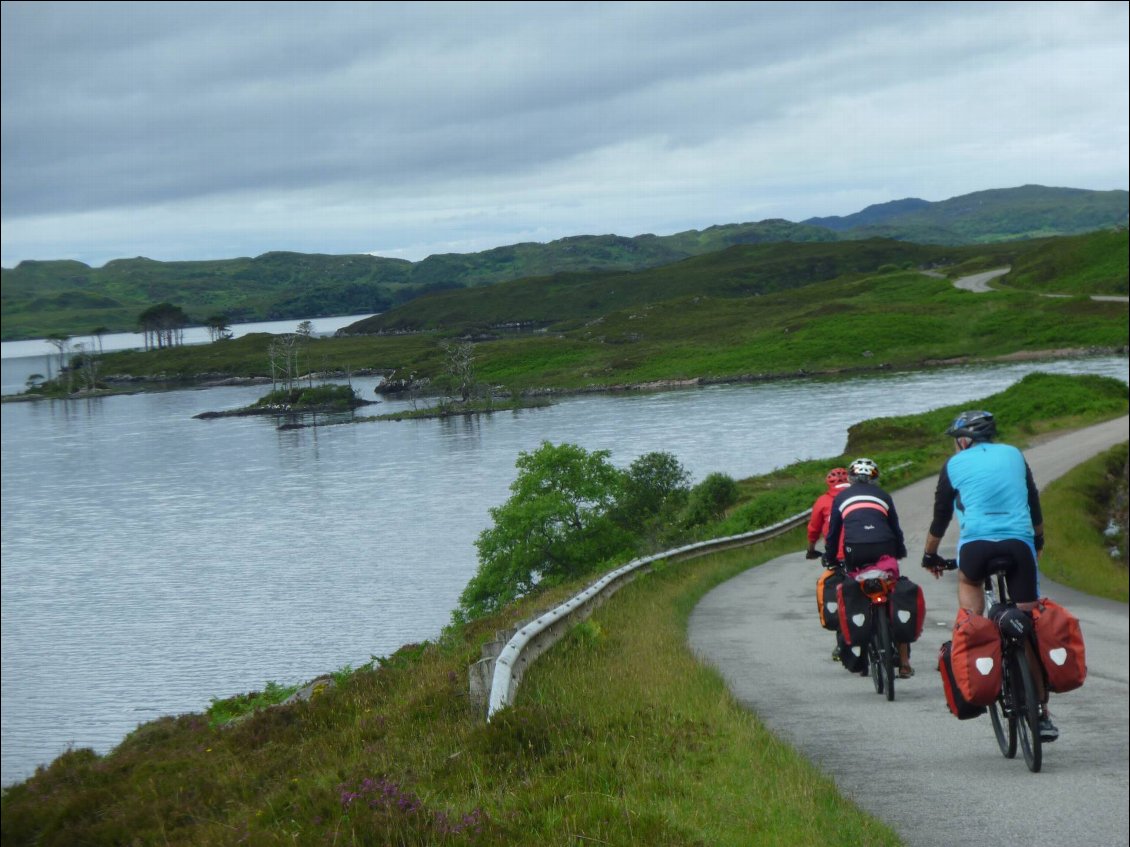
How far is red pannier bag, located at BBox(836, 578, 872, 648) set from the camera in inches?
450

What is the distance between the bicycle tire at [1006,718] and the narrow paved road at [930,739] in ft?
0.38

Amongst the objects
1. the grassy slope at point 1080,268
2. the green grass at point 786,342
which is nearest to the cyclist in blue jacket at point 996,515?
the green grass at point 786,342

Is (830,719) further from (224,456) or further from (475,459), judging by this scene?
(224,456)

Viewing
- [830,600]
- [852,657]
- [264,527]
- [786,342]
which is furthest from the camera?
[786,342]

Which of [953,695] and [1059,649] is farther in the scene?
[953,695]

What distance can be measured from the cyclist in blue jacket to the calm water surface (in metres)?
32.4

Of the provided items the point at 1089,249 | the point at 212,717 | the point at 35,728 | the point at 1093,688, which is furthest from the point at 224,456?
the point at 1089,249

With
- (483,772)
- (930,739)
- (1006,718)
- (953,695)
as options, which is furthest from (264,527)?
(483,772)

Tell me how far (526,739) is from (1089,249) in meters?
173

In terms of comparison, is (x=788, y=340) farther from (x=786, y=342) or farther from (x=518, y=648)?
(x=518, y=648)

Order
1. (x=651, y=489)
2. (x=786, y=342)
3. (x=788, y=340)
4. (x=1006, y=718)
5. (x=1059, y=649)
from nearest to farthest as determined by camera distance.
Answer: (x=1059, y=649)
(x=1006, y=718)
(x=651, y=489)
(x=786, y=342)
(x=788, y=340)

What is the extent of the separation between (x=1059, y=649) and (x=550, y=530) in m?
35.3

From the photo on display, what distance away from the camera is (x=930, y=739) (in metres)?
10.3

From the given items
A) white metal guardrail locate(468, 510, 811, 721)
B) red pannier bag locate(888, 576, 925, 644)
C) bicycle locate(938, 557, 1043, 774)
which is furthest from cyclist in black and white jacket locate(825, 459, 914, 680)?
white metal guardrail locate(468, 510, 811, 721)
